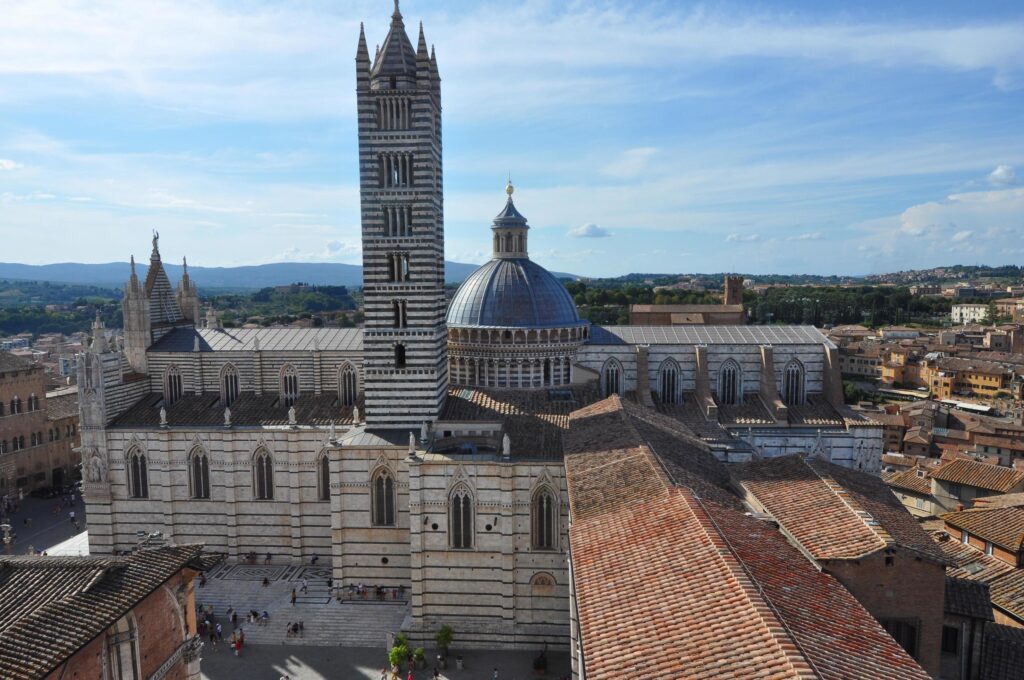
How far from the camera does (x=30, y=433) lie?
49.0m

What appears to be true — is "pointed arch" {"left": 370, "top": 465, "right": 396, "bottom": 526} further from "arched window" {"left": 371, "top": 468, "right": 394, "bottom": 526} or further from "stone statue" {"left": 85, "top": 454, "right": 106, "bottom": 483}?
"stone statue" {"left": 85, "top": 454, "right": 106, "bottom": 483}

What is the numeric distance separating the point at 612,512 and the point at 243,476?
78.4 ft

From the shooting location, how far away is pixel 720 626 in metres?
11.4

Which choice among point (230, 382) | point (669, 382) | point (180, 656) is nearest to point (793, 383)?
point (669, 382)

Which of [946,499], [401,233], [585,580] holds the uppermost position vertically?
[401,233]

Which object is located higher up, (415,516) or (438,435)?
(438,435)

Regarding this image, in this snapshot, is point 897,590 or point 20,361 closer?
point 897,590

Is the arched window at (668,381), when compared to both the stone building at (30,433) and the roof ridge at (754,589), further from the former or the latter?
the stone building at (30,433)

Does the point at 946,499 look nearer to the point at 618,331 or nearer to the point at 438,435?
the point at 618,331

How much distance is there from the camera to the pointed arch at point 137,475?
3572cm

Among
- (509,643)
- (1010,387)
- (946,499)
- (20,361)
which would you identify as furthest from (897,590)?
(1010,387)

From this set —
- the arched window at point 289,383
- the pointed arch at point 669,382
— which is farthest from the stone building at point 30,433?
the pointed arch at point 669,382

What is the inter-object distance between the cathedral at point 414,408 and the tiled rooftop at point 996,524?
17.4 ft

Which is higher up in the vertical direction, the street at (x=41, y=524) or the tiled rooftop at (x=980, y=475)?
the tiled rooftop at (x=980, y=475)
